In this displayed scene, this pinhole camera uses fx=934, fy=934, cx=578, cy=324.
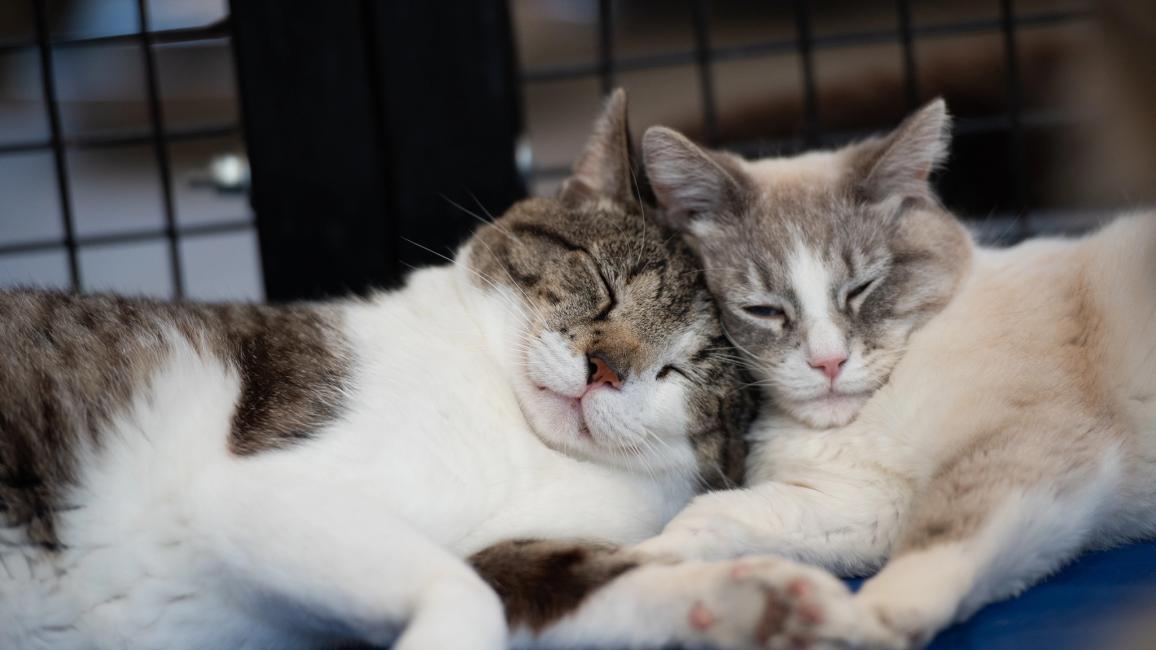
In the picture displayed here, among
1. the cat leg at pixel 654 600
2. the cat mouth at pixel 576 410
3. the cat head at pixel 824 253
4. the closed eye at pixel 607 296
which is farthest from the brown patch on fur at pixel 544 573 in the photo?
the cat head at pixel 824 253

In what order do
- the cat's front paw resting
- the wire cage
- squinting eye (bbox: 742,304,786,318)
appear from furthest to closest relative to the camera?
the wire cage, squinting eye (bbox: 742,304,786,318), the cat's front paw resting

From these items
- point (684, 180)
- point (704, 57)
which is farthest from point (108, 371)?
point (704, 57)

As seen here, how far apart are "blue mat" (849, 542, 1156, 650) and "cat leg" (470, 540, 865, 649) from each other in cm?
27

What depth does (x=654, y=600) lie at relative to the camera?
140cm

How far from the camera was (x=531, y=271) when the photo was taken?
1987mm

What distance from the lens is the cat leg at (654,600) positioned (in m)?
1.30

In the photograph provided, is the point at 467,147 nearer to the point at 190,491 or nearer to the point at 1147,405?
the point at 190,491

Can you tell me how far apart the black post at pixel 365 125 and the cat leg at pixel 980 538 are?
158cm

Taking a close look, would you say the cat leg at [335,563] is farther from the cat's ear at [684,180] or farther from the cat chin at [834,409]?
the cat's ear at [684,180]

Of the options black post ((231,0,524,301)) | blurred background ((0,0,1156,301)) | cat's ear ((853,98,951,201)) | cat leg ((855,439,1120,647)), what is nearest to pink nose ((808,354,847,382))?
cat leg ((855,439,1120,647))

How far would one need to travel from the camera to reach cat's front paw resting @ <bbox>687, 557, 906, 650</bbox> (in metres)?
1.27

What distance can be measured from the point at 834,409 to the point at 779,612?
685 millimetres

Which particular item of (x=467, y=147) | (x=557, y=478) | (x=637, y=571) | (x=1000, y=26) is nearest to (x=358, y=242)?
(x=467, y=147)

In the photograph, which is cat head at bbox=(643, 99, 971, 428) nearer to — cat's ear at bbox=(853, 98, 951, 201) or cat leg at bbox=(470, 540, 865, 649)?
cat's ear at bbox=(853, 98, 951, 201)
